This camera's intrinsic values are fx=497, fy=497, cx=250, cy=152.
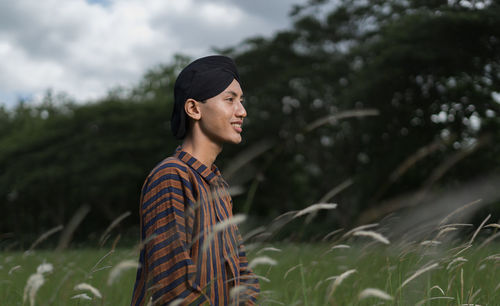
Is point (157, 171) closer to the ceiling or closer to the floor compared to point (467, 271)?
closer to the ceiling

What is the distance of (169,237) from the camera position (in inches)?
74.0

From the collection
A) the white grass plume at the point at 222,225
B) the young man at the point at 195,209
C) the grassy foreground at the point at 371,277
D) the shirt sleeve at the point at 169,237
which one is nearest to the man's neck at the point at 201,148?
the young man at the point at 195,209

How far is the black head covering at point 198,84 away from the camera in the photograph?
2.34 metres

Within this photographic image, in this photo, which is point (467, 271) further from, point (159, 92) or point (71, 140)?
point (159, 92)

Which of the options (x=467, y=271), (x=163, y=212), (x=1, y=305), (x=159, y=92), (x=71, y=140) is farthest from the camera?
(x=159, y=92)

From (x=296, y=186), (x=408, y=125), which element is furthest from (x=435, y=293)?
(x=296, y=186)

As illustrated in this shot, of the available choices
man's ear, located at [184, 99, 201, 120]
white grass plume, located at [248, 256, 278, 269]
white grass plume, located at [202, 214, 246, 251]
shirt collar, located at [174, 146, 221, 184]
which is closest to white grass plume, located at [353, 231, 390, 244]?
white grass plume, located at [248, 256, 278, 269]

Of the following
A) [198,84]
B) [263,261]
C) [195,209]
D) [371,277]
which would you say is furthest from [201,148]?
[371,277]

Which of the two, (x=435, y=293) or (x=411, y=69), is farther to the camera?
(x=411, y=69)

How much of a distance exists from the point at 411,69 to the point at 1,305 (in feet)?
60.4

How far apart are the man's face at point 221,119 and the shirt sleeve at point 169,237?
34 centimetres

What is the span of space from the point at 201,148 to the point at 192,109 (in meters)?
0.19

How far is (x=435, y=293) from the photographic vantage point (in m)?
2.54

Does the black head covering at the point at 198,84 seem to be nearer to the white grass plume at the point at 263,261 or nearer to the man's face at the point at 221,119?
the man's face at the point at 221,119
